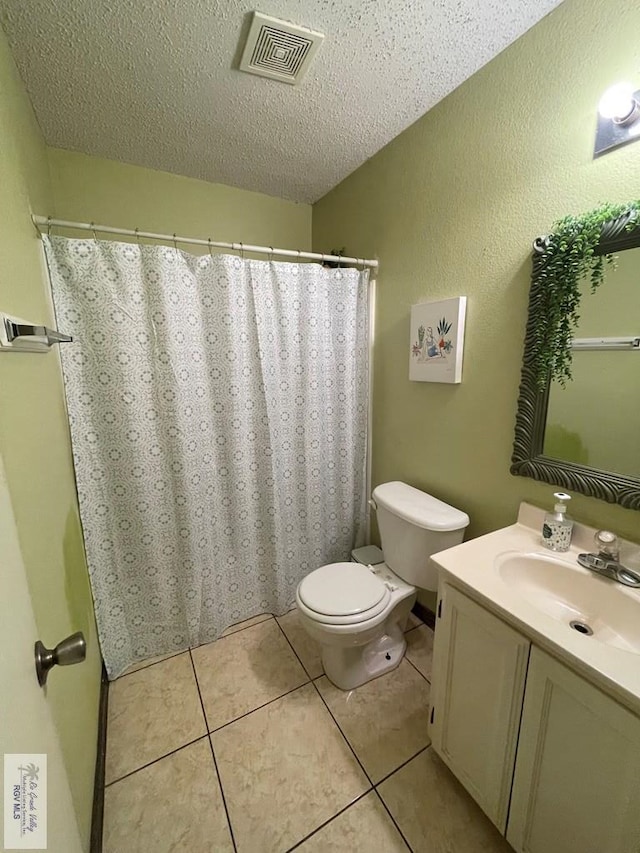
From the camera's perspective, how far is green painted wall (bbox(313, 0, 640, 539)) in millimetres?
992

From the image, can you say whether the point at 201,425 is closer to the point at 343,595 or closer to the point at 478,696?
the point at 343,595

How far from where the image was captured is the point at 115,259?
4.31 ft

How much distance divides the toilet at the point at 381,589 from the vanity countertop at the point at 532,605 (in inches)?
9.5

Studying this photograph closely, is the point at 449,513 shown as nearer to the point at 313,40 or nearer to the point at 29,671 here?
the point at 29,671

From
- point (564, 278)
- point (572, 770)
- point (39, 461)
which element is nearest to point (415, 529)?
point (572, 770)

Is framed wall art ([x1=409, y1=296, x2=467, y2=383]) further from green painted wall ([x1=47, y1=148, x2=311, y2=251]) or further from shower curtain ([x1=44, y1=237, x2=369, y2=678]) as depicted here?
green painted wall ([x1=47, y1=148, x2=311, y2=251])

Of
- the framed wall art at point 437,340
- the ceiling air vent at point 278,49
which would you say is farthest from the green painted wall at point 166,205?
the framed wall art at point 437,340

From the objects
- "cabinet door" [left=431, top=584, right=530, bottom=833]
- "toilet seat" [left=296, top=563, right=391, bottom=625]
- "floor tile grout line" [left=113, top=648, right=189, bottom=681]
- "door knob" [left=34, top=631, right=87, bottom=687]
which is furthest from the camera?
"floor tile grout line" [left=113, top=648, right=189, bottom=681]

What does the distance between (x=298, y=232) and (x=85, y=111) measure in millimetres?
1192

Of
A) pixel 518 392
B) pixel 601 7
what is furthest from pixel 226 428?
pixel 601 7

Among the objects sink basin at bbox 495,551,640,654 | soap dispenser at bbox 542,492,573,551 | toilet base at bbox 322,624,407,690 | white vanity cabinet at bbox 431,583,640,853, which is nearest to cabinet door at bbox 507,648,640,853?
white vanity cabinet at bbox 431,583,640,853

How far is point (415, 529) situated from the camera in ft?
4.69

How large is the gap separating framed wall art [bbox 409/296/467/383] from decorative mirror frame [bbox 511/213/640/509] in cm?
27

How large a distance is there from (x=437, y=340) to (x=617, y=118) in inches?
30.6
